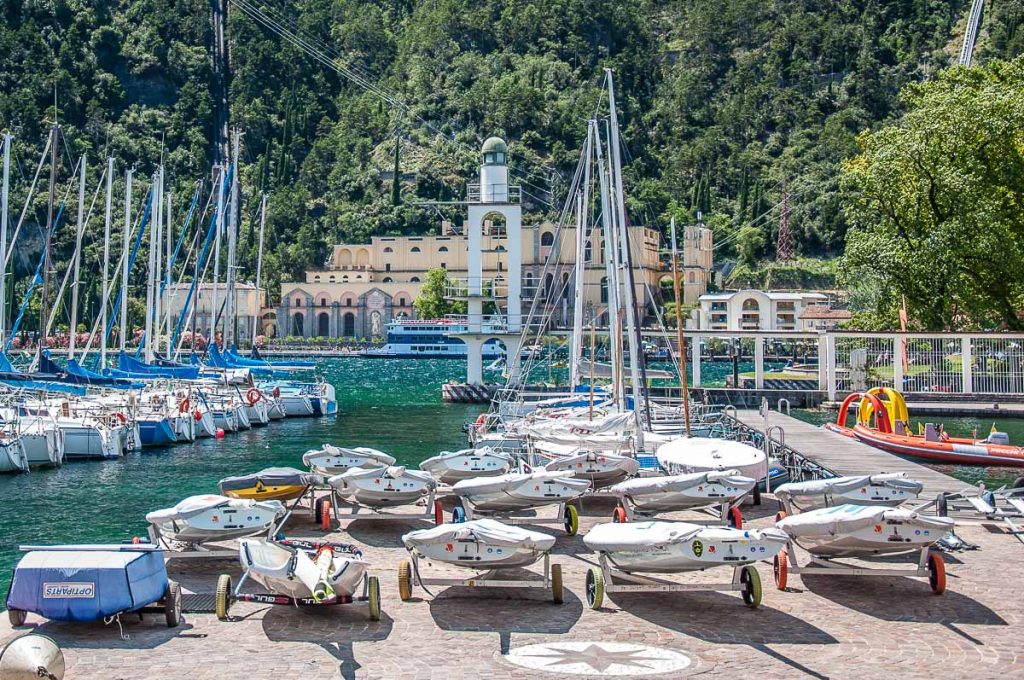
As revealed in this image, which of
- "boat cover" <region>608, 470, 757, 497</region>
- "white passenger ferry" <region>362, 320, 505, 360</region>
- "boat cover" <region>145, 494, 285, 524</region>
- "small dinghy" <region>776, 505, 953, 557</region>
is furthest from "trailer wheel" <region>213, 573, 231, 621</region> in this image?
"white passenger ferry" <region>362, 320, 505, 360</region>

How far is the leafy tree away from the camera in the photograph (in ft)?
197

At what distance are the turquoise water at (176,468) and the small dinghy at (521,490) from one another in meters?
9.52

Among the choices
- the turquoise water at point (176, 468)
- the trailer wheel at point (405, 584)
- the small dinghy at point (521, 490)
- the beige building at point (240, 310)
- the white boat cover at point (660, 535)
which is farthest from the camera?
the beige building at point (240, 310)

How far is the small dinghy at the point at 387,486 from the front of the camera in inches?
1011

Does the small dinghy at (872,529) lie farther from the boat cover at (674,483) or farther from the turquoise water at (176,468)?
the turquoise water at (176,468)

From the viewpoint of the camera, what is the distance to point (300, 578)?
60.1 feet

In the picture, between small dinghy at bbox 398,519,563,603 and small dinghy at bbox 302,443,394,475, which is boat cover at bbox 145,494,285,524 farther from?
small dinghy at bbox 302,443,394,475

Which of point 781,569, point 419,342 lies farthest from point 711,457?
point 419,342

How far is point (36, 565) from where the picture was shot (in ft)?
58.7

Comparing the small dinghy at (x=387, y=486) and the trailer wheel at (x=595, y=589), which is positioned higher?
Answer: the small dinghy at (x=387, y=486)

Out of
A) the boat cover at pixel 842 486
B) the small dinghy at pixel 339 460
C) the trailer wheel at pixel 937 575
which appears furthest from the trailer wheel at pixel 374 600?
the small dinghy at pixel 339 460

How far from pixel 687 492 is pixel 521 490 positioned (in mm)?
3270

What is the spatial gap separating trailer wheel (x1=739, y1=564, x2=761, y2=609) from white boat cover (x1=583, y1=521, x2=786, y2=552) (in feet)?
2.11

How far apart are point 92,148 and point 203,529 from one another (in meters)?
185
